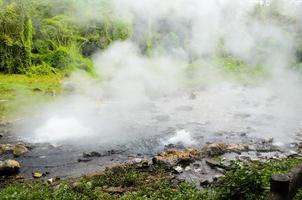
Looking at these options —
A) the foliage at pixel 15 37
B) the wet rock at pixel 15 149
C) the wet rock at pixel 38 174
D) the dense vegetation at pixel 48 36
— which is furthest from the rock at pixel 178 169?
the foliage at pixel 15 37

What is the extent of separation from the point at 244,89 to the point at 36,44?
566 inches

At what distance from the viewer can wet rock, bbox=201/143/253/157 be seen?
34.6 feet

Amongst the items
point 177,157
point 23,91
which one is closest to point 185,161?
point 177,157

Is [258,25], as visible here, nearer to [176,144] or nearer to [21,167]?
[176,144]

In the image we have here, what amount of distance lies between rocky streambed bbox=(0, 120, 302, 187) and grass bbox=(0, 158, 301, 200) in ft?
2.34

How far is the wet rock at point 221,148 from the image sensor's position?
34.6 feet

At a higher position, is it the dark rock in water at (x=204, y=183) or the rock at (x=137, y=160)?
the dark rock in water at (x=204, y=183)

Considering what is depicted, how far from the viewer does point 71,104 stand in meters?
17.2

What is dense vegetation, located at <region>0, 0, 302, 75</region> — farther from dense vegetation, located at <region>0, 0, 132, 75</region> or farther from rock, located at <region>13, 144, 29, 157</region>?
rock, located at <region>13, 144, 29, 157</region>

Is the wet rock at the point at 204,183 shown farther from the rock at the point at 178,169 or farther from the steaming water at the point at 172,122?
the steaming water at the point at 172,122

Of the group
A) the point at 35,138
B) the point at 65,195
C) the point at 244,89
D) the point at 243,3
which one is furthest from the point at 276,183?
the point at 243,3

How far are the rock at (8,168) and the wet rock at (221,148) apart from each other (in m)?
5.34

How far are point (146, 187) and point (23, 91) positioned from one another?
43.4 ft

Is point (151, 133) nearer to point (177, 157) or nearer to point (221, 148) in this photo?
point (221, 148)
